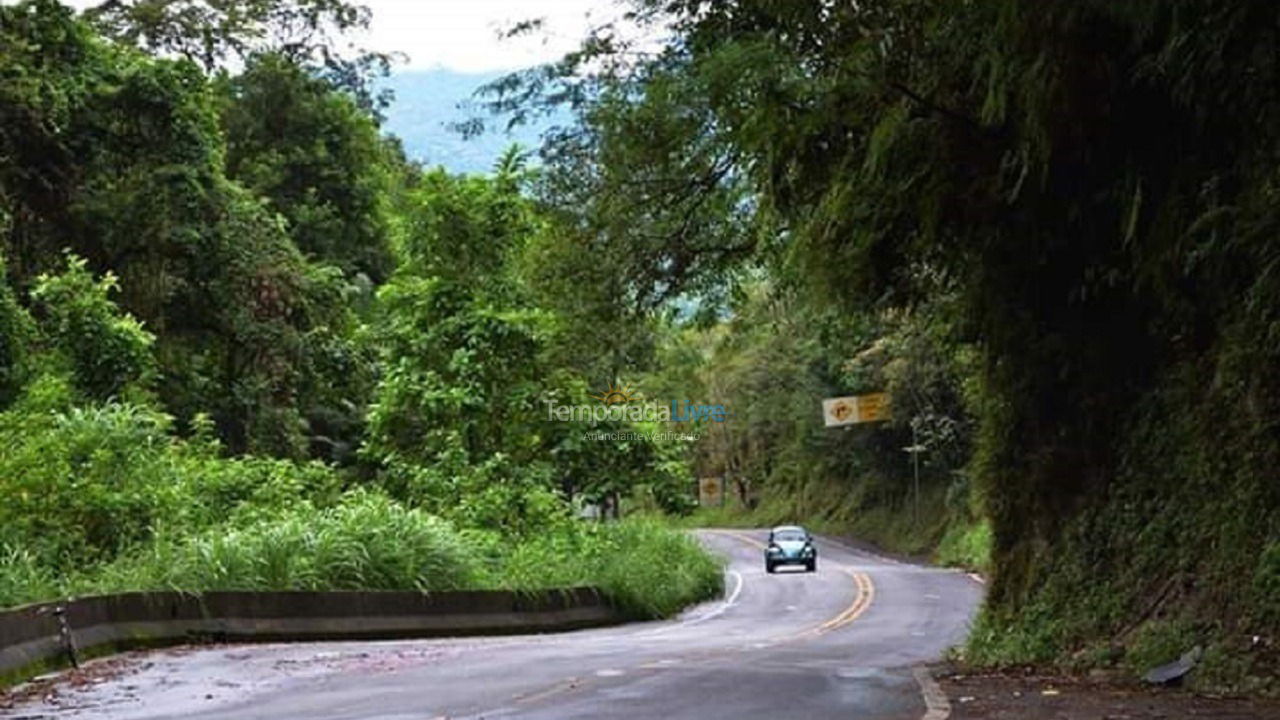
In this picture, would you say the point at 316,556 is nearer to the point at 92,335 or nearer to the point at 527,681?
the point at 92,335

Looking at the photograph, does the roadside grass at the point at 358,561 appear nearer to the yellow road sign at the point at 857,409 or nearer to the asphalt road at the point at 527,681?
the asphalt road at the point at 527,681

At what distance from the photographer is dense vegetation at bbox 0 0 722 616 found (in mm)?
25719

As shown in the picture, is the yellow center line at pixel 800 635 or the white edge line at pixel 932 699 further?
the yellow center line at pixel 800 635

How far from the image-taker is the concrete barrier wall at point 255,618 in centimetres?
1473

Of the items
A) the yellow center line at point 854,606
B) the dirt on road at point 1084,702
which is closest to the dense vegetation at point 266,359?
the yellow center line at point 854,606

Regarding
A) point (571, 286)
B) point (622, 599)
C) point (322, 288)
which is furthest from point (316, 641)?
point (322, 288)

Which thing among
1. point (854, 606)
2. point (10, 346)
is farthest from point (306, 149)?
point (854, 606)

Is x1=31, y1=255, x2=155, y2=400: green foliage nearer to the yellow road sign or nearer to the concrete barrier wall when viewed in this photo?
the concrete barrier wall

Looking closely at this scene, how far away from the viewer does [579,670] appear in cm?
1489

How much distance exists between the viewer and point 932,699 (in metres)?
11.5

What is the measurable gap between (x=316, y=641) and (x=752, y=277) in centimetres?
798

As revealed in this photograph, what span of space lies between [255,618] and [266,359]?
48.9 ft

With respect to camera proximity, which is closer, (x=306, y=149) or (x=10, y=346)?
(x=10, y=346)

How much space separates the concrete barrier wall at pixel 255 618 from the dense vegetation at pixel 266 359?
0.60 metres
